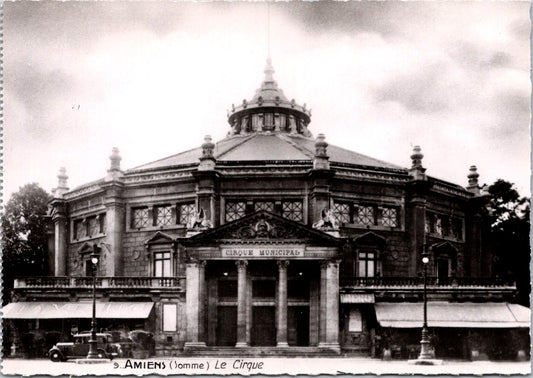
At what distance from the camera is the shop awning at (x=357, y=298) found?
158 ft

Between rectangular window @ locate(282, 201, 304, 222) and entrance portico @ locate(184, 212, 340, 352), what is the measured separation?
167 inches

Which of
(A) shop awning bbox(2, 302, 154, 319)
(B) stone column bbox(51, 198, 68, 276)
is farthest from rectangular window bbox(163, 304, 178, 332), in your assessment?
(B) stone column bbox(51, 198, 68, 276)

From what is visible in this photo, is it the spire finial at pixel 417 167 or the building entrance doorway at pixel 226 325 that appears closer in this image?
the building entrance doorway at pixel 226 325

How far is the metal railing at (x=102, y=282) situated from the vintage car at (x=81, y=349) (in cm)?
691

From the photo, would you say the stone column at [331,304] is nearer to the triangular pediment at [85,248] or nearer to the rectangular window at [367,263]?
the rectangular window at [367,263]

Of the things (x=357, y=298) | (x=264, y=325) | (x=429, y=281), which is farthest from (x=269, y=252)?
(x=429, y=281)

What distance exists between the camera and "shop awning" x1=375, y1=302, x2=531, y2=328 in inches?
1816

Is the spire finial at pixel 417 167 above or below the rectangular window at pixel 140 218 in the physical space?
above

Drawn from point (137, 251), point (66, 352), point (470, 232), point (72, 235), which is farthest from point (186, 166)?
point (470, 232)

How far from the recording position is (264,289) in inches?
1987

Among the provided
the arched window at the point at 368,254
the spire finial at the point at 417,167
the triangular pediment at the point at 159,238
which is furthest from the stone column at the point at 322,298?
the triangular pediment at the point at 159,238

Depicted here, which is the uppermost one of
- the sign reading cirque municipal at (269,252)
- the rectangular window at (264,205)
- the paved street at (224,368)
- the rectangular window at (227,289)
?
the rectangular window at (264,205)

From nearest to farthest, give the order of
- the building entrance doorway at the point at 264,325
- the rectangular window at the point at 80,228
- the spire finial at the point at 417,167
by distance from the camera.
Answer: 1. the building entrance doorway at the point at 264,325
2. the spire finial at the point at 417,167
3. the rectangular window at the point at 80,228

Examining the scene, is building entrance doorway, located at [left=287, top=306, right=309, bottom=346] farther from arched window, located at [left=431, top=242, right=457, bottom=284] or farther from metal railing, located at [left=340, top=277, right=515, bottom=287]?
arched window, located at [left=431, top=242, right=457, bottom=284]
